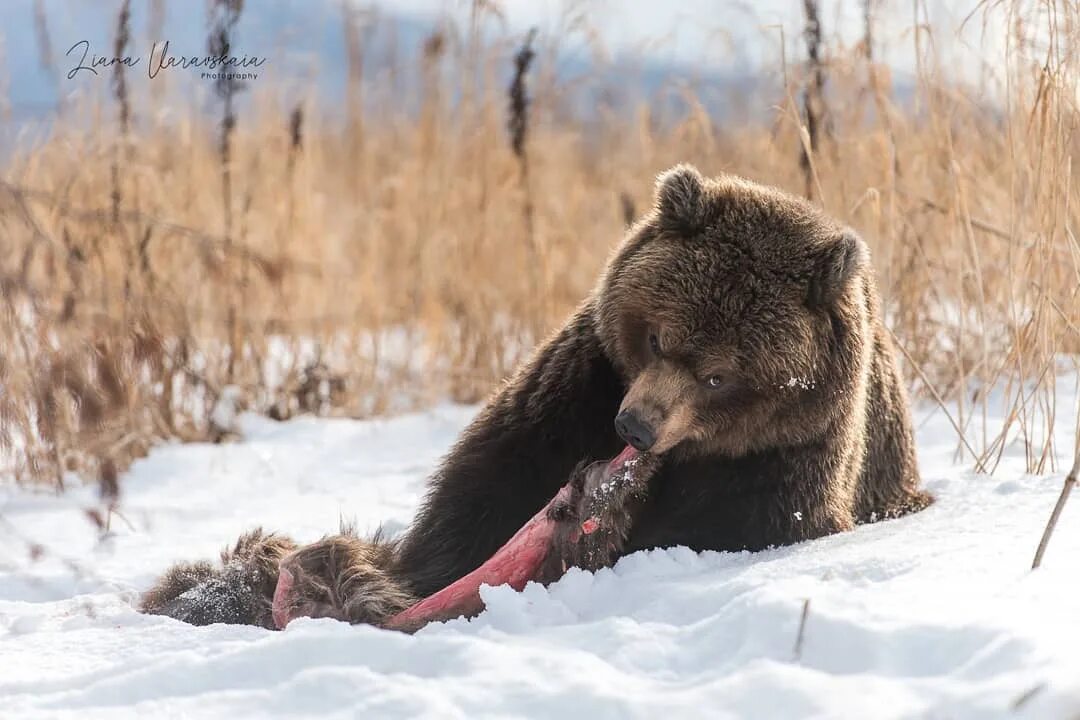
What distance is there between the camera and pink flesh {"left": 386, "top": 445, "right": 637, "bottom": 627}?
2.98 m

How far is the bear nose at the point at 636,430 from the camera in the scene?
9.59 ft

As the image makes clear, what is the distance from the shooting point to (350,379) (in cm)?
663

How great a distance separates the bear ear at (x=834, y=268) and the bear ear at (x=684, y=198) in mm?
352

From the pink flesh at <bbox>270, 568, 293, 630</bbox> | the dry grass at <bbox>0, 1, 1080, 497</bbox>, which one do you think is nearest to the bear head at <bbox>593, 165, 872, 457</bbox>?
the pink flesh at <bbox>270, 568, 293, 630</bbox>

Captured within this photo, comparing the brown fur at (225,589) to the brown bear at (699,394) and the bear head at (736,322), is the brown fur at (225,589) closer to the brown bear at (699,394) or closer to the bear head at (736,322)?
the brown bear at (699,394)

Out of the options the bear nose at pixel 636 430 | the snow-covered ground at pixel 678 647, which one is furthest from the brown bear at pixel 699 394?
the snow-covered ground at pixel 678 647

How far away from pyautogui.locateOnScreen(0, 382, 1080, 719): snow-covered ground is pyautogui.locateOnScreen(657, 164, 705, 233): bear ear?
0.93m

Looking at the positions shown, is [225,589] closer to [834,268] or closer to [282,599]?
[282,599]

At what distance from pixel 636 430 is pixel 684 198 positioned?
2.41 feet

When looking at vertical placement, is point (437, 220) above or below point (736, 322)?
above

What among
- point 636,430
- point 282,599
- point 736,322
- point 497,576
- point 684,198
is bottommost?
point 282,599

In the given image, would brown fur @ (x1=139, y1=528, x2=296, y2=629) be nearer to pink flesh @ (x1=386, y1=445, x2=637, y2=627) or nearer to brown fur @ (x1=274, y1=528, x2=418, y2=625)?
brown fur @ (x1=274, y1=528, x2=418, y2=625)

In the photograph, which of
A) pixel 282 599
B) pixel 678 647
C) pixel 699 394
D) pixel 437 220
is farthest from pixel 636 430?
pixel 437 220

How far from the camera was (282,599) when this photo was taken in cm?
329
